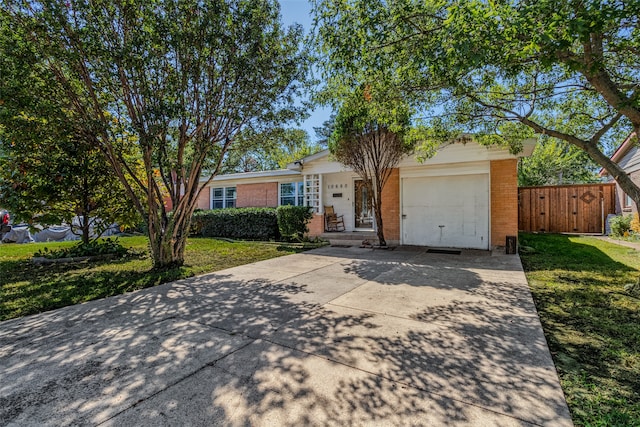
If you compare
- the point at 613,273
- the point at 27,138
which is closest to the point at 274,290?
the point at 27,138

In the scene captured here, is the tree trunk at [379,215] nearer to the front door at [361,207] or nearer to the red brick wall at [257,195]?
the front door at [361,207]

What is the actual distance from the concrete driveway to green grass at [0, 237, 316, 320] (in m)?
0.55

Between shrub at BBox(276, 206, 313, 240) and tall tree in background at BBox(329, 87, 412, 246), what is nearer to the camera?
tall tree in background at BBox(329, 87, 412, 246)

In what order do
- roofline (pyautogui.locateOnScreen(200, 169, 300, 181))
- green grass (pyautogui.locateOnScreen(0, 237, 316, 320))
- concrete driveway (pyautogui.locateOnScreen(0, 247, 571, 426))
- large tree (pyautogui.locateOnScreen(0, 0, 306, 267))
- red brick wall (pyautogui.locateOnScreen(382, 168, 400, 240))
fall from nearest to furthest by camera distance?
concrete driveway (pyautogui.locateOnScreen(0, 247, 571, 426))
green grass (pyautogui.locateOnScreen(0, 237, 316, 320))
large tree (pyautogui.locateOnScreen(0, 0, 306, 267))
red brick wall (pyautogui.locateOnScreen(382, 168, 400, 240))
roofline (pyautogui.locateOnScreen(200, 169, 300, 181))

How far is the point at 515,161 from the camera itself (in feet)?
28.6

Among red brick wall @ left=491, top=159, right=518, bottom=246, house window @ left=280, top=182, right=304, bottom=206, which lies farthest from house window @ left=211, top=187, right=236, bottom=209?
red brick wall @ left=491, top=159, right=518, bottom=246

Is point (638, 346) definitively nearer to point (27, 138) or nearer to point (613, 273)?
point (613, 273)

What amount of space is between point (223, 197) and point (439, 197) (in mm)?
10490

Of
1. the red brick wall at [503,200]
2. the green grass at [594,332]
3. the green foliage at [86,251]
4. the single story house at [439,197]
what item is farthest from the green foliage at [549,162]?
the green foliage at [86,251]

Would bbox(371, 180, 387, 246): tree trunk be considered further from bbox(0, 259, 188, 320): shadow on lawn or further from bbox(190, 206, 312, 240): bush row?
bbox(0, 259, 188, 320): shadow on lawn

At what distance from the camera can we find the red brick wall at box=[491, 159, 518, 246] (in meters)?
8.66

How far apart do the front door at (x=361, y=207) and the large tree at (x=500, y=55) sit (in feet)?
16.6

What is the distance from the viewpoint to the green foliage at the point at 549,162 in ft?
64.5

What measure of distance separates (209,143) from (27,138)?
122 inches
